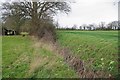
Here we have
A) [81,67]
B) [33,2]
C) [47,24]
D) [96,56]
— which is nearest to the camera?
[81,67]

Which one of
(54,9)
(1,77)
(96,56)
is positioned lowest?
(1,77)

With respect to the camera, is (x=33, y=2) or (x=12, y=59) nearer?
(x=12, y=59)

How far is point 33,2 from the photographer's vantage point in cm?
2781

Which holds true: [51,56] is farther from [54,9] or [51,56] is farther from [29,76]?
[54,9]

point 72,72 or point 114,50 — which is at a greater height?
point 114,50

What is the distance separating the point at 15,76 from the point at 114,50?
4.10 meters

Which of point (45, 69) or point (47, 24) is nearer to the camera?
point (45, 69)

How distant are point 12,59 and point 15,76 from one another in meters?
3.47

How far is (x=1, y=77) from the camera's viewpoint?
1057 cm

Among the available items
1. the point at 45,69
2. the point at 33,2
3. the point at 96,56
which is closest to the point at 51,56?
the point at 45,69

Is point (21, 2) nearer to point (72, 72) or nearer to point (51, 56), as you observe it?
point (51, 56)

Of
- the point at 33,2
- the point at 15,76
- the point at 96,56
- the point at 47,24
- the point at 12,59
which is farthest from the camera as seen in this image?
the point at 33,2

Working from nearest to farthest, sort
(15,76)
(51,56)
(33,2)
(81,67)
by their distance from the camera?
(81,67), (15,76), (51,56), (33,2)

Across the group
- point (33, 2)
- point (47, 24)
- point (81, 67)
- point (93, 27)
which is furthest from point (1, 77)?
point (33, 2)
